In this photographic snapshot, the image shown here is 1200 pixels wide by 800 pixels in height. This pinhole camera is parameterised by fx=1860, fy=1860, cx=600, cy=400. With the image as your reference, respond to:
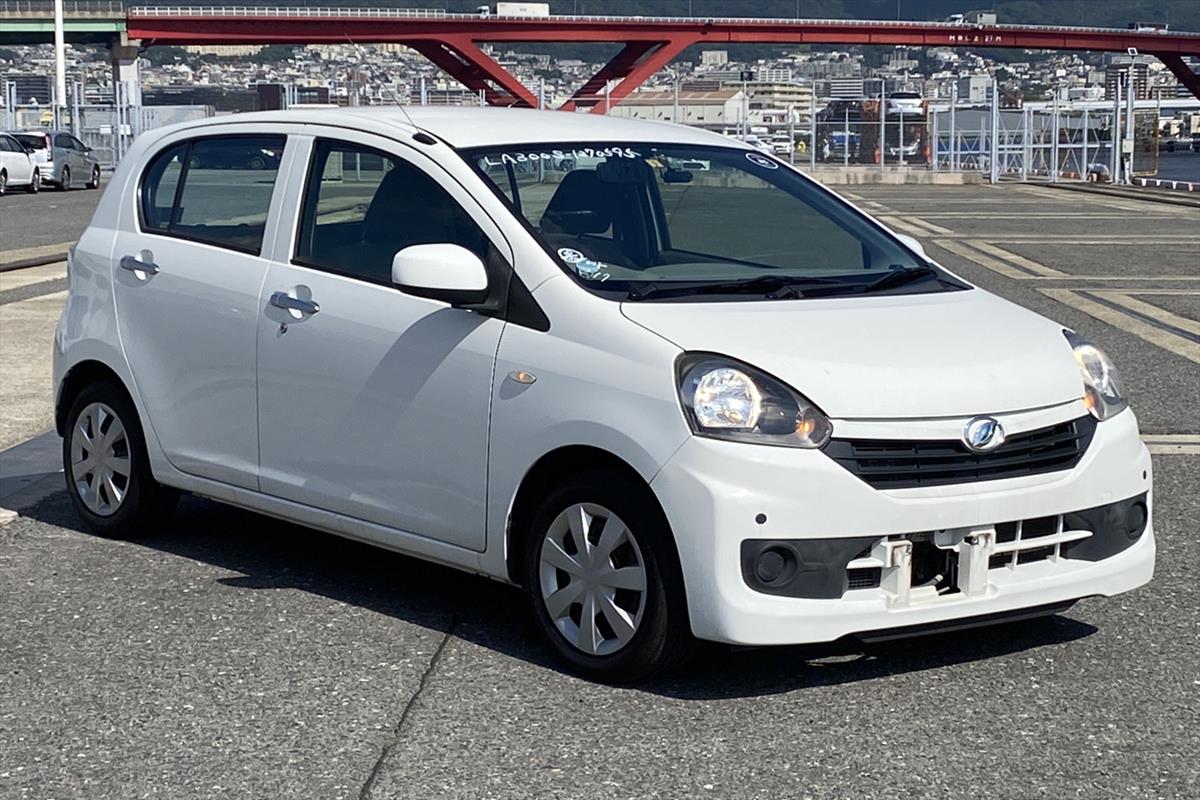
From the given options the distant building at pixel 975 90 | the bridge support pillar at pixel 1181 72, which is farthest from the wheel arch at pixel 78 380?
the bridge support pillar at pixel 1181 72

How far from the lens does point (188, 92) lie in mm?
59031

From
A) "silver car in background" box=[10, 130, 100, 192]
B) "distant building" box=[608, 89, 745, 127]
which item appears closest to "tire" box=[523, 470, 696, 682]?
"silver car in background" box=[10, 130, 100, 192]

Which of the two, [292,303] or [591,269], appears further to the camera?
[292,303]

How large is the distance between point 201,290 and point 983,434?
108 inches

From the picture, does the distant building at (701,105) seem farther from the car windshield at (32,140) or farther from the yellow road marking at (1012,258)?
the yellow road marking at (1012,258)

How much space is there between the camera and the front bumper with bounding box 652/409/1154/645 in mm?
4523

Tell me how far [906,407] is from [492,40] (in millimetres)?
82755

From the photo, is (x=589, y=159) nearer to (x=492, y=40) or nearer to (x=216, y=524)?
(x=216, y=524)

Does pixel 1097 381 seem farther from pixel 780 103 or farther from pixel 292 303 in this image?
pixel 780 103

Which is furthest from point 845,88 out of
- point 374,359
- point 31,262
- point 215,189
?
point 374,359

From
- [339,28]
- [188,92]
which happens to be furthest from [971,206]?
[339,28]

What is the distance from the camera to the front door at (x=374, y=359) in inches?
206

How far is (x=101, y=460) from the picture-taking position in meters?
6.64

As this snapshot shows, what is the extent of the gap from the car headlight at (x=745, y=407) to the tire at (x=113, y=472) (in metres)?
2.57
